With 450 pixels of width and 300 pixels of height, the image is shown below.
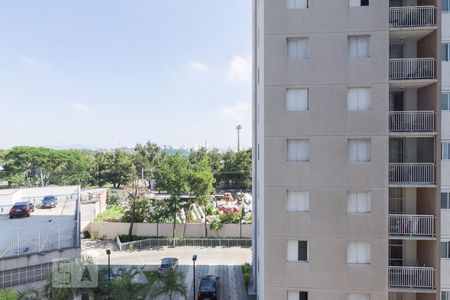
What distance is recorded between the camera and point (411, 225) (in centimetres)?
1245

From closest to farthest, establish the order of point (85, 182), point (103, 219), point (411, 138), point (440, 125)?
point (440, 125) < point (411, 138) < point (103, 219) < point (85, 182)

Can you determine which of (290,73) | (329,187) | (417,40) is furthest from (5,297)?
(417,40)

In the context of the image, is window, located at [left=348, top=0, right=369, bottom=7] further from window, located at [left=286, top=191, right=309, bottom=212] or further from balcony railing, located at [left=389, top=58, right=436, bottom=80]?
window, located at [left=286, top=191, right=309, bottom=212]

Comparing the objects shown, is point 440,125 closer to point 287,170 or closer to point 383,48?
point 383,48

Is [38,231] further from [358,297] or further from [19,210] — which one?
[358,297]

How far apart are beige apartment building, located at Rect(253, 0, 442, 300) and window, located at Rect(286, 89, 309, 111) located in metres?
0.04

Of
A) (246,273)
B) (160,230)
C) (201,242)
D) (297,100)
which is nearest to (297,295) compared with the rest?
(297,100)

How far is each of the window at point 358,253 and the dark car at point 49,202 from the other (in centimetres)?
2628

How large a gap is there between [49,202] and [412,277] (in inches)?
1148

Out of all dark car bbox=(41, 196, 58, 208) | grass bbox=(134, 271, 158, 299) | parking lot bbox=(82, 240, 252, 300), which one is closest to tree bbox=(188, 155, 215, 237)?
parking lot bbox=(82, 240, 252, 300)

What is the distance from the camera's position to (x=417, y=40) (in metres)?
13.2

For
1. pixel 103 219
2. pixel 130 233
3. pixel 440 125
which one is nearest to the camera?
pixel 440 125

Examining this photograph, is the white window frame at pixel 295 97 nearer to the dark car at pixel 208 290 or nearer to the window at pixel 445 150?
the window at pixel 445 150

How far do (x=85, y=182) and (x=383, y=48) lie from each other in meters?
59.9
